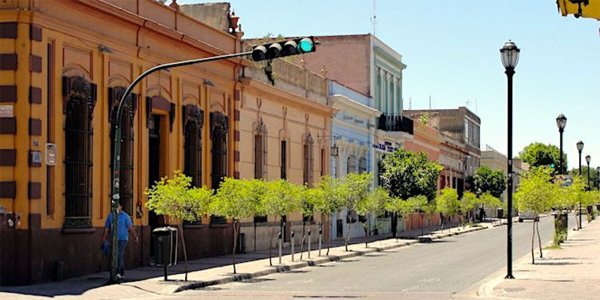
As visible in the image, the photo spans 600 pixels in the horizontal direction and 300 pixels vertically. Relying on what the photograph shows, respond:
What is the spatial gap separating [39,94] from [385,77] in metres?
41.2

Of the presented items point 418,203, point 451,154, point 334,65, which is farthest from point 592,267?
point 451,154

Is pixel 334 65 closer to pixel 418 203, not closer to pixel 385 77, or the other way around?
pixel 385 77

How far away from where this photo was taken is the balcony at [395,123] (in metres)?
62.1

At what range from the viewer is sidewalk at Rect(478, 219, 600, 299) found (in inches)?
820

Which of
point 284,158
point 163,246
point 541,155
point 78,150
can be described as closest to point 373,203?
point 284,158

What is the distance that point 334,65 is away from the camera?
2361 inches

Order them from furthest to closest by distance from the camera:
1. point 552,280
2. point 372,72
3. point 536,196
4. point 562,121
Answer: point 372,72 < point 562,121 < point 536,196 < point 552,280

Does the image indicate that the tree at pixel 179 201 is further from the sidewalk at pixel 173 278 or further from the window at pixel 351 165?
the window at pixel 351 165

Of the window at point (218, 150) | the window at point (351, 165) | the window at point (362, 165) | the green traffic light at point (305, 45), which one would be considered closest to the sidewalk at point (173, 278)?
the window at point (218, 150)

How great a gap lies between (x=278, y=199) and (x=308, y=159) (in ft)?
50.3

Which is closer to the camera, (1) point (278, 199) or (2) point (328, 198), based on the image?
(1) point (278, 199)

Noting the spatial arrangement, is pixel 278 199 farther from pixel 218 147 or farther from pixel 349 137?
pixel 349 137

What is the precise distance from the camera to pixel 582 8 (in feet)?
27.8

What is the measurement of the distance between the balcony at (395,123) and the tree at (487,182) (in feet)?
109
